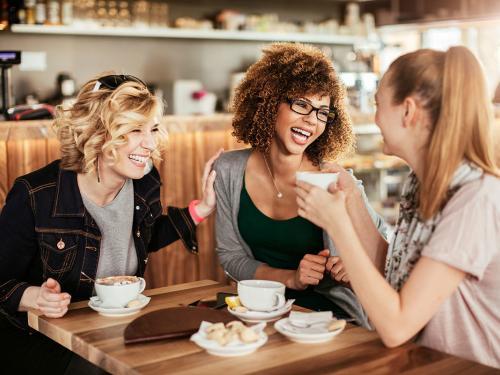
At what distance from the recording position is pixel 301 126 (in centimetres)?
264

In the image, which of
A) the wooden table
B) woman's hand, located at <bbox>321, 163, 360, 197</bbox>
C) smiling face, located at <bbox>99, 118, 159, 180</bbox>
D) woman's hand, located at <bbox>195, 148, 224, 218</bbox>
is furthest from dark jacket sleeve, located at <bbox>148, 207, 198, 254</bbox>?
the wooden table

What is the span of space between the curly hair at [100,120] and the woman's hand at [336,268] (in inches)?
29.9

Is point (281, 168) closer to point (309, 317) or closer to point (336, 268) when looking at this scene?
point (336, 268)

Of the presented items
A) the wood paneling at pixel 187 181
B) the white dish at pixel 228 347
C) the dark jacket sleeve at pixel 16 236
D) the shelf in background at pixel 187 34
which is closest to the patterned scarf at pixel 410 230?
the white dish at pixel 228 347

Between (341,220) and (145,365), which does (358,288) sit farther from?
(145,365)

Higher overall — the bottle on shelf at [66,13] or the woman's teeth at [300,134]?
the bottle on shelf at [66,13]

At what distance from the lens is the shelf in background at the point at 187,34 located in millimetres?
5488

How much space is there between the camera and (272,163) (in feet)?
9.26

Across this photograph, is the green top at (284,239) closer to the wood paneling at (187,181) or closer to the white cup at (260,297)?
the white cup at (260,297)

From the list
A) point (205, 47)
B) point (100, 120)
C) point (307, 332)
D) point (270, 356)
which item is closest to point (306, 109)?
point (100, 120)

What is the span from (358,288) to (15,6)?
451 centimetres

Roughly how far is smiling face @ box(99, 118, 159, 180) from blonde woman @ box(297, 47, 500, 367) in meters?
0.76

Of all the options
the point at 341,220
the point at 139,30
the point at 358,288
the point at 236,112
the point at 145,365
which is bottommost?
the point at 145,365

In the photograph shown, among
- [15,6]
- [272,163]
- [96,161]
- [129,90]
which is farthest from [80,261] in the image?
[15,6]
